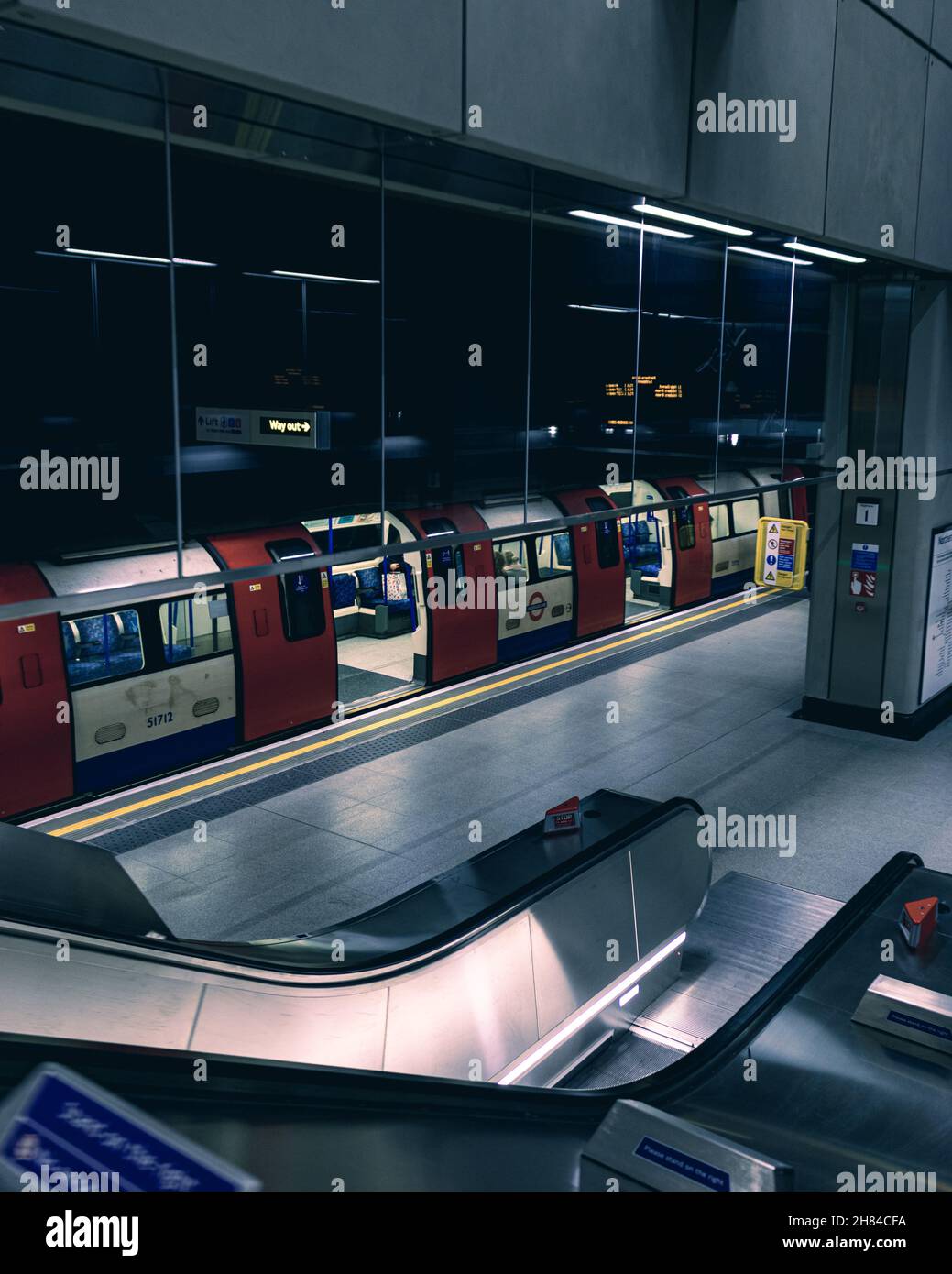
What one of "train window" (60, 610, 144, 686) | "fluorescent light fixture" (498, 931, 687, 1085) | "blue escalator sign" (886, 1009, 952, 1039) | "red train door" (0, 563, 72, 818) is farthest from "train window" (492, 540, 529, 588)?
"blue escalator sign" (886, 1009, 952, 1039)

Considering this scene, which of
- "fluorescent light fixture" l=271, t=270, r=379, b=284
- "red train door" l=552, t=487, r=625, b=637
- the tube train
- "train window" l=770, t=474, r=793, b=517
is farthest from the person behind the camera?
"train window" l=770, t=474, r=793, b=517

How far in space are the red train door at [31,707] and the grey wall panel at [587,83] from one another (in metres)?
5.04

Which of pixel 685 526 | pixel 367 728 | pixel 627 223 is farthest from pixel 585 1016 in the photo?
pixel 685 526

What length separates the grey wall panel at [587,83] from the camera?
4.29 m

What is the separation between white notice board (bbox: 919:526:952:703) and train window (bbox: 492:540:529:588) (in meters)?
4.45

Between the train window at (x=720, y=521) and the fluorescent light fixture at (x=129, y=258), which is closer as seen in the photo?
the fluorescent light fixture at (x=129, y=258)

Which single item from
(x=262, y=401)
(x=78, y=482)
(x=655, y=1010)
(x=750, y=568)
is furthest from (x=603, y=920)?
(x=750, y=568)

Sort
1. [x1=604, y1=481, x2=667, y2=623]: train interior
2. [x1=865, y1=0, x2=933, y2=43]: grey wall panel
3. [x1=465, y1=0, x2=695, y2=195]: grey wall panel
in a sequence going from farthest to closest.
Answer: [x1=604, y1=481, x2=667, y2=623]: train interior
[x1=865, y1=0, x2=933, y2=43]: grey wall panel
[x1=465, y1=0, x2=695, y2=195]: grey wall panel

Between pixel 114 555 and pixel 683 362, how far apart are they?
43.0 ft

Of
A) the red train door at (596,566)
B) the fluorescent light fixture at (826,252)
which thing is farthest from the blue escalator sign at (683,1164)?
the red train door at (596,566)

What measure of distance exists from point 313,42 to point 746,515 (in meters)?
15.3

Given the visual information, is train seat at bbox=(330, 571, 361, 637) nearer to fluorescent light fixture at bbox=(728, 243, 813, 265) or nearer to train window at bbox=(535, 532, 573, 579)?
train window at bbox=(535, 532, 573, 579)

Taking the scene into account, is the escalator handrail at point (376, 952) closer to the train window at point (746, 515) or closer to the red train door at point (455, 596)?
the red train door at point (455, 596)

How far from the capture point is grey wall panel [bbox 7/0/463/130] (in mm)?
3064
